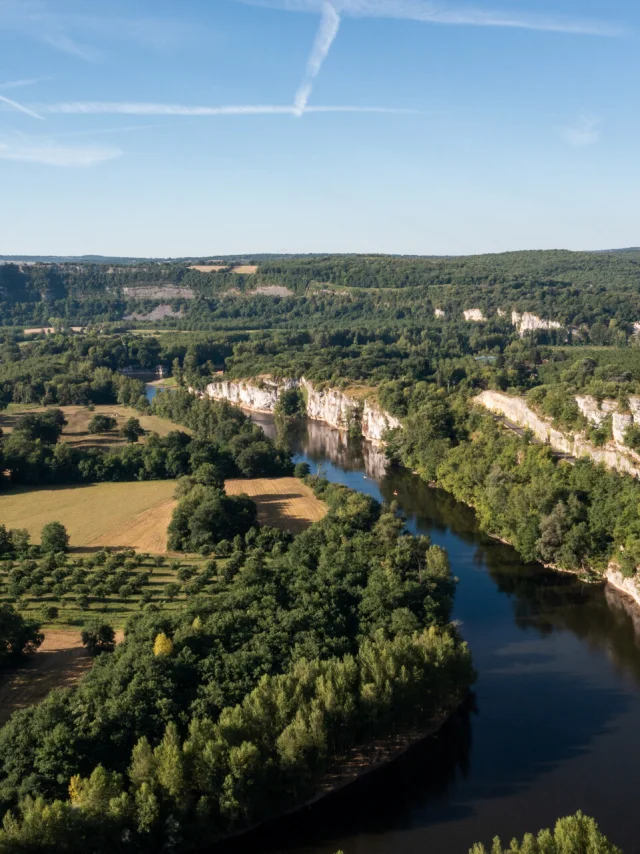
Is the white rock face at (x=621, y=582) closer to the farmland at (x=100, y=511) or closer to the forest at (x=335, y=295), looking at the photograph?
the farmland at (x=100, y=511)

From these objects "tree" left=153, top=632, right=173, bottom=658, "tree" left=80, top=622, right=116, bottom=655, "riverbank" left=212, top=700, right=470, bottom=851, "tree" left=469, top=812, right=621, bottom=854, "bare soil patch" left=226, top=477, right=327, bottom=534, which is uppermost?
"tree" left=153, top=632, right=173, bottom=658

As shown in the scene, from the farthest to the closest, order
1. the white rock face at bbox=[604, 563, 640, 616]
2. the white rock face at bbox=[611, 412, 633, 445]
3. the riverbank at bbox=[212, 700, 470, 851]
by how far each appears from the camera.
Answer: the white rock face at bbox=[611, 412, 633, 445]
the white rock face at bbox=[604, 563, 640, 616]
the riverbank at bbox=[212, 700, 470, 851]

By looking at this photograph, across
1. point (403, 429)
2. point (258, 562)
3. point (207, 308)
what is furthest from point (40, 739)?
point (207, 308)

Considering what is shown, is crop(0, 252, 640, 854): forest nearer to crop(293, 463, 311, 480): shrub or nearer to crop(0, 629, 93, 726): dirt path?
crop(0, 629, 93, 726): dirt path

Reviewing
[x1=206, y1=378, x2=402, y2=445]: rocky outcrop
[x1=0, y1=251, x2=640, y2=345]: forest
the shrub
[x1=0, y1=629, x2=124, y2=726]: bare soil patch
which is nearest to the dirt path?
[x1=0, y1=629, x2=124, y2=726]: bare soil patch

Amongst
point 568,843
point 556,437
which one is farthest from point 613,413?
point 568,843

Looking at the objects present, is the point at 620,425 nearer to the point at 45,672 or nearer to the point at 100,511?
the point at 100,511

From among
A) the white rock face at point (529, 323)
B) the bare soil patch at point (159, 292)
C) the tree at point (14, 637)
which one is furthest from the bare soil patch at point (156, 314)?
the tree at point (14, 637)
